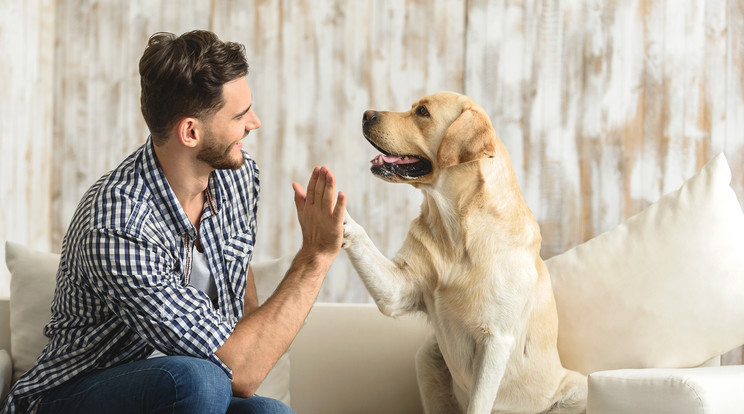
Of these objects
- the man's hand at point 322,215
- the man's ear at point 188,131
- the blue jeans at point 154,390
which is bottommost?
the blue jeans at point 154,390

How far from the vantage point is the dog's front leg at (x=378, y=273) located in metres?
1.50

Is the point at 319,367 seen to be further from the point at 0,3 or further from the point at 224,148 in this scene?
the point at 0,3

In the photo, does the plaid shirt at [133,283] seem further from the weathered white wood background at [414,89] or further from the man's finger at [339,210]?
the weathered white wood background at [414,89]

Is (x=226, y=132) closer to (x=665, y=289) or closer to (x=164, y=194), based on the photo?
(x=164, y=194)

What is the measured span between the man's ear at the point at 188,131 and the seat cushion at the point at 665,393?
3.34 ft

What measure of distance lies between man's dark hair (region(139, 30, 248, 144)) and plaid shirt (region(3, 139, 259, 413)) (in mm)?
89

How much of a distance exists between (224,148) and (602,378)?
0.97 meters

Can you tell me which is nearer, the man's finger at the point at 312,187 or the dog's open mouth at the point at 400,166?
the man's finger at the point at 312,187

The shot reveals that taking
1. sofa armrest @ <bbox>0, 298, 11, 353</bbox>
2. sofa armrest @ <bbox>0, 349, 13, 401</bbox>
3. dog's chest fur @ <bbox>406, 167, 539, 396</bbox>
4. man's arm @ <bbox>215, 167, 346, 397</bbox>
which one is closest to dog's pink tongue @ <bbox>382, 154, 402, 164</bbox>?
dog's chest fur @ <bbox>406, 167, 539, 396</bbox>

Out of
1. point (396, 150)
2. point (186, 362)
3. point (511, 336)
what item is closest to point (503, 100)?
point (396, 150)

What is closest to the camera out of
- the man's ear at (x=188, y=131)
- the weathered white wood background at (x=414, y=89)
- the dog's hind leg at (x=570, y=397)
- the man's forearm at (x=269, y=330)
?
the man's forearm at (x=269, y=330)

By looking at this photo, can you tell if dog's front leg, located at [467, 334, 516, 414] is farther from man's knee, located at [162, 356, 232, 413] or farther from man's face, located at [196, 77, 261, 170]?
man's face, located at [196, 77, 261, 170]

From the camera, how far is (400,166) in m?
1.60

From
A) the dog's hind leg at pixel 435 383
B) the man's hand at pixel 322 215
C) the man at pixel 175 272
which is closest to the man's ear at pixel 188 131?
the man at pixel 175 272
